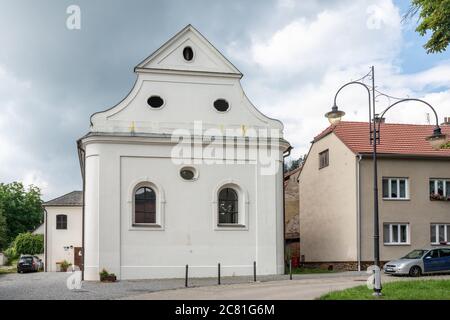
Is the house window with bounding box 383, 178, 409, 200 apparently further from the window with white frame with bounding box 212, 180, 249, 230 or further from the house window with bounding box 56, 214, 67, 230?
the house window with bounding box 56, 214, 67, 230

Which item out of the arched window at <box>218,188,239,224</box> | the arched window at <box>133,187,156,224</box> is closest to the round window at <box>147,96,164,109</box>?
the arched window at <box>133,187,156,224</box>

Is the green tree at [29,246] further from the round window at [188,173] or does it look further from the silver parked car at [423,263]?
the silver parked car at [423,263]

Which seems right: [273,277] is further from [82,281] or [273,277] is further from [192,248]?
[82,281]

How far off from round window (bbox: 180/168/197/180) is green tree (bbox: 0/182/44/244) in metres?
67.2

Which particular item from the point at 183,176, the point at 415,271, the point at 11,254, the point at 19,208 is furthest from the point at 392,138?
the point at 19,208

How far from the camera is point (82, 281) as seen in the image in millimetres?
25844

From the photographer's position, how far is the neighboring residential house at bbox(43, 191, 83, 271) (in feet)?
165

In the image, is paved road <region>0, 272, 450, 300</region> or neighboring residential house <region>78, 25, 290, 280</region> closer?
paved road <region>0, 272, 450, 300</region>

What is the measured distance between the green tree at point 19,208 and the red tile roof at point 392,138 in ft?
207

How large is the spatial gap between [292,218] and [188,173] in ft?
72.2

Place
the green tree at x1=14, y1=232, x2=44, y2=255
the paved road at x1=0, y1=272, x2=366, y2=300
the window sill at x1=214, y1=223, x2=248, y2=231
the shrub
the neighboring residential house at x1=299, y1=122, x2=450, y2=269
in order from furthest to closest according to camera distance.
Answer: the shrub
the green tree at x1=14, y1=232, x2=44, y2=255
the neighboring residential house at x1=299, y1=122, x2=450, y2=269
the window sill at x1=214, y1=223, x2=248, y2=231
the paved road at x1=0, y1=272, x2=366, y2=300

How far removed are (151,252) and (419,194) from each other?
15.7 m

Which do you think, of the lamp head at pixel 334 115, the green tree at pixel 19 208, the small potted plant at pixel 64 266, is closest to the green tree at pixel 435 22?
the lamp head at pixel 334 115
